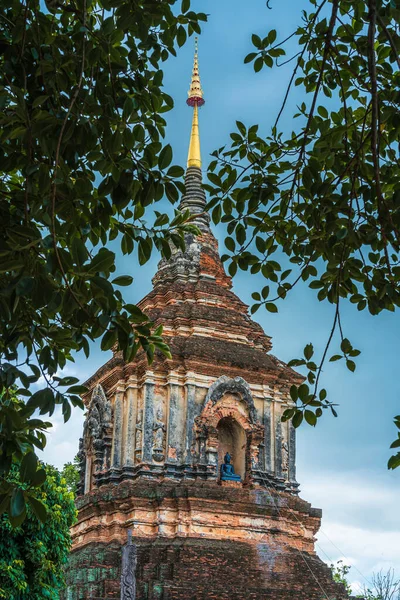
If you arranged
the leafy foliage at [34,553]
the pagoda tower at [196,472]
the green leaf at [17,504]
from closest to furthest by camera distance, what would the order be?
the green leaf at [17,504] → the leafy foliage at [34,553] → the pagoda tower at [196,472]

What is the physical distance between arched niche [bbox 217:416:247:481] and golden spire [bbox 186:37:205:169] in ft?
27.3

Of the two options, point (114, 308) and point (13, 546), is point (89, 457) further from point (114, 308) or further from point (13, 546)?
point (114, 308)

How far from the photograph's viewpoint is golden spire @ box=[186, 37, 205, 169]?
23.2m

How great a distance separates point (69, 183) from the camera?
4676 mm

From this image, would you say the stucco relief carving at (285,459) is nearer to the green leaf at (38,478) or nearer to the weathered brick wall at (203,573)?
the weathered brick wall at (203,573)

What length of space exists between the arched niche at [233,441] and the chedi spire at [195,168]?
19.6 ft

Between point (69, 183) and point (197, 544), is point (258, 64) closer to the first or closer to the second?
point (69, 183)

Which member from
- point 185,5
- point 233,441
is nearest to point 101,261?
point 185,5

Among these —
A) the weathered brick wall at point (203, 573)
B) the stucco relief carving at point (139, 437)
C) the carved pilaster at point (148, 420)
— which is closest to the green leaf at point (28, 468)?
the weathered brick wall at point (203, 573)

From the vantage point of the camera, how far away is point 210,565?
49.5 ft

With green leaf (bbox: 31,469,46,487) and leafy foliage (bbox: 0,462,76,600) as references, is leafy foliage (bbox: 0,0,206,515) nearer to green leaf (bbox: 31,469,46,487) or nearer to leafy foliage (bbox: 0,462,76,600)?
green leaf (bbox: 31,469,46,487)

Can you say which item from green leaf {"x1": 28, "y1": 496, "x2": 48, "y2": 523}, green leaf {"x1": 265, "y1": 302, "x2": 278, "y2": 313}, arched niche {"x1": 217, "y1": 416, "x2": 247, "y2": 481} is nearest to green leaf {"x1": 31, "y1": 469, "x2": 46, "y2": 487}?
green leaf {"x1": 28, "y1": 496, "x2": 48, "y2": 523}

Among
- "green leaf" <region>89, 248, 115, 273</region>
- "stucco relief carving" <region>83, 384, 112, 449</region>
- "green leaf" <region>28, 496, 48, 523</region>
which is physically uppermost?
"stucco relief carving" <region>83, 384, 112, 449</region>

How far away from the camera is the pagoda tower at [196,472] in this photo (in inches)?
597
